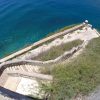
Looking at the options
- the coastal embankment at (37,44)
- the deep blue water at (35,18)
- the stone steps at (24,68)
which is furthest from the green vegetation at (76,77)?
the deep blue water at (35,18)

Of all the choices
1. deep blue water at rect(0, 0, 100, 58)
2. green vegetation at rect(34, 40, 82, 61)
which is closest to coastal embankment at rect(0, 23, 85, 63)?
green vegetation at rect(34, 40, 82, 61)

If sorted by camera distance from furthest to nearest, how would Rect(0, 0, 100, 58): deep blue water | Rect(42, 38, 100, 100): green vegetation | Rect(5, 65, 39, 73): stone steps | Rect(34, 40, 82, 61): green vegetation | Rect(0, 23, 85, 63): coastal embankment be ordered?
Rect(0, 0, 100, 58): deep blue water → Rect(0, 23, 85, 63): coastal embankment → Rect(34, 40, 82, 61): green vegetation → Rect(5, 65, 39, 73): stone steps → Rect(42, 38, 100, 100): green vegetation

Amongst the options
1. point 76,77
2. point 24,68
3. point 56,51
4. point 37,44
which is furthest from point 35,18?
point 76,77

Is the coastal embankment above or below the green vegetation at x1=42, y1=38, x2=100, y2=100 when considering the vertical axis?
above

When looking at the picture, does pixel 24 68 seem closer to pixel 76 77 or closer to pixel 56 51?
pixel 56 51

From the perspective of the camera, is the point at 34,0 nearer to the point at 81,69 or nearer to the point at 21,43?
the point at 21,43

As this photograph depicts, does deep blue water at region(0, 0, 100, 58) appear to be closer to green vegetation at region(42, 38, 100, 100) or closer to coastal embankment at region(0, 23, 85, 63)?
coastal embankment at region(0, 23, 85, 63)

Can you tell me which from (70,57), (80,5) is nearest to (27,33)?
(80,5)
